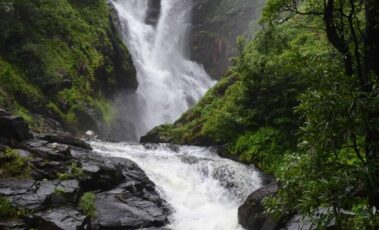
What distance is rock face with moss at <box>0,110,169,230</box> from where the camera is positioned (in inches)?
400

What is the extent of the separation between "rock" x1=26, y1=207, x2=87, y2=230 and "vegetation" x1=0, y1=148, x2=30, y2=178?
1.79 meters

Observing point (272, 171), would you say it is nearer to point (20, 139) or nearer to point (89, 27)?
point (20, 139)

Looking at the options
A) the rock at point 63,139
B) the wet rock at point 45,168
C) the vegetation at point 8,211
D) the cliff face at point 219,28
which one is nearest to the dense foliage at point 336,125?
the vegetation at point 8,211

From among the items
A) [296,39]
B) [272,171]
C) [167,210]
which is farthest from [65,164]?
[296,39]

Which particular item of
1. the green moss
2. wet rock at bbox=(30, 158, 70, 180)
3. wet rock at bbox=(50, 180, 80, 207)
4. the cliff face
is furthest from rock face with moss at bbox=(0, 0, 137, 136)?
the cliff face

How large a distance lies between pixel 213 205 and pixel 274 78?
5447 mm

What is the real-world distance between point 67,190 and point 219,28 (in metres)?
35.0

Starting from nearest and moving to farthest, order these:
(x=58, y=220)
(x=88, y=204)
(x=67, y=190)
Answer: (x=58, y=220), (x=88, y=204), (x=67, y=190)

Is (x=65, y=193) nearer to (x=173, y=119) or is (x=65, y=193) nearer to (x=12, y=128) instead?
(x=12, y=128)

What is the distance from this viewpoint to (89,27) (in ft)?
95.6

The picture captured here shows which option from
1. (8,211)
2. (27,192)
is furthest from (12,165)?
(8,211)

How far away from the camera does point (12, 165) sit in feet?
37.8

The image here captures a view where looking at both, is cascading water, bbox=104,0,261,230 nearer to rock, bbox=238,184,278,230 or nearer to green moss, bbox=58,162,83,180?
rock, bbox=238,184,278,230

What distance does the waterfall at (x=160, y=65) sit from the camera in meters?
34.4
